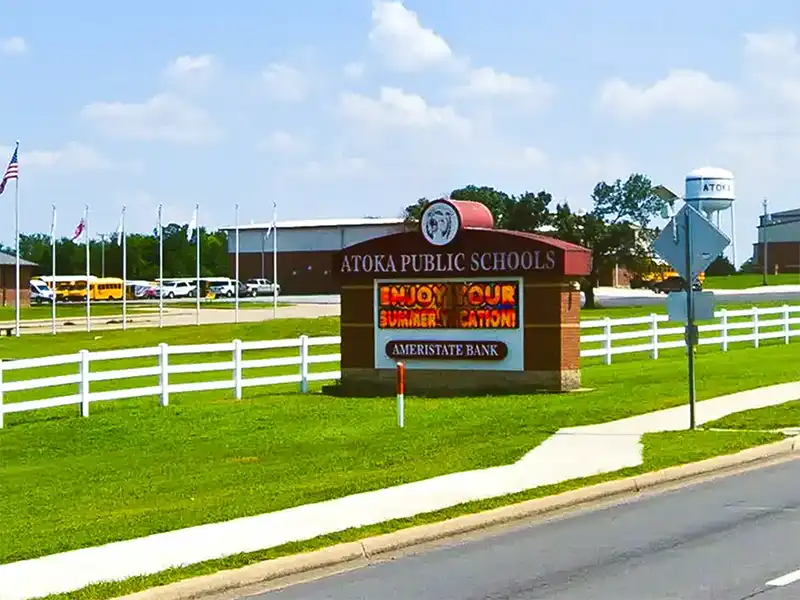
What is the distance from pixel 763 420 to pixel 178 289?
108437 millimetres

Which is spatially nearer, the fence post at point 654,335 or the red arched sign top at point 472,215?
the red arched sign top at point 472,215

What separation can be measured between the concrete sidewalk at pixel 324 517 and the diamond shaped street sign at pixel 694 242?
7.99 feet

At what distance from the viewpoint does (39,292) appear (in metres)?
119

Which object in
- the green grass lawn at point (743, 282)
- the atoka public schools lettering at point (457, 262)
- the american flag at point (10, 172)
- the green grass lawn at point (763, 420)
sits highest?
the american flag at point (10, 172)

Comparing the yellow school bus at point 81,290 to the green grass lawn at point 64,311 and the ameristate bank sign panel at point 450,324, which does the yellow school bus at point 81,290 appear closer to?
the green grass lawn at point 64,311

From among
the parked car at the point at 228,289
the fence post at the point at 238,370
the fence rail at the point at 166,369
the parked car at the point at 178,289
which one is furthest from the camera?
the parked car at the point at 178,289

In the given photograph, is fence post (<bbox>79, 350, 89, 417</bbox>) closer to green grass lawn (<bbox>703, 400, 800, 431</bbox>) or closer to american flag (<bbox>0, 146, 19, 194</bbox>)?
green grass lawn (<bbox>703, 400, 800, 431</bbox>)

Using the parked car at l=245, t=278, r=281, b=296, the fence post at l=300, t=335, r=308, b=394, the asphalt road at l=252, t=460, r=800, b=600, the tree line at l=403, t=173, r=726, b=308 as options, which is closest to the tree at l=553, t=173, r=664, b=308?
the tree line at l=403, t=173, r=726, b=308

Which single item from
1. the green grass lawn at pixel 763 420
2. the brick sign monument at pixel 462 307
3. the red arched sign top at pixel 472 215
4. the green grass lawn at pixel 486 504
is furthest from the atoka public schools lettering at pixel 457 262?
the green grass lawn at pixel 486 504

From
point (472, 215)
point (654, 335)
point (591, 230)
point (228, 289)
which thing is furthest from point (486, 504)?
point (228, 289)

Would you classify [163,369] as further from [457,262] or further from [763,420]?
[763,420]

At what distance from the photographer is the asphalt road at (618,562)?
30.9 feet

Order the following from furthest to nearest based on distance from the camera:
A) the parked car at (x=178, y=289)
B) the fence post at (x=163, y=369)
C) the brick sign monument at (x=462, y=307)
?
the parked car at (x=178, y=289) < the brick sign monument at (x=462, y=307) < the fence post at (x=163, y=369)

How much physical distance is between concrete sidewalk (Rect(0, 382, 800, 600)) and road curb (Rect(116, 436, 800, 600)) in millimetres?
417
